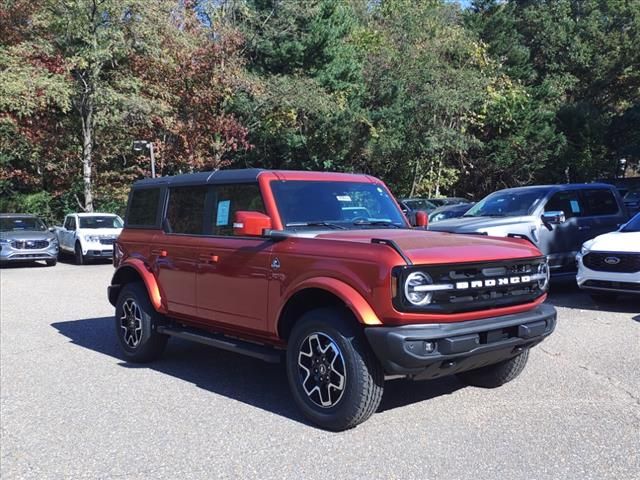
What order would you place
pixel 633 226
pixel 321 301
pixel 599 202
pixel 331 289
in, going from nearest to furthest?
1. pixel 331 289
2. pixel 321 301
3. pixel 633 226
4. pixel 599 202

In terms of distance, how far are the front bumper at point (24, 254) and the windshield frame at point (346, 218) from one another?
1573cm

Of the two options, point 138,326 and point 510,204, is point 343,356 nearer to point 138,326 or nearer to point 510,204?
point 138,326

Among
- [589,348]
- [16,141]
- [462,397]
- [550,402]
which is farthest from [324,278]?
[16,141]

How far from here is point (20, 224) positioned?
805 inches

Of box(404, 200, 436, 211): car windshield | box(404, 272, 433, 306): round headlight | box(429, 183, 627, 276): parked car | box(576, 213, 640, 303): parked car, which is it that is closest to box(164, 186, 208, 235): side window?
box(404, 272, 433, 306): round headlight

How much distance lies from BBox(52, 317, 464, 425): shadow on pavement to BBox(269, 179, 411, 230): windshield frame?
4.92ft

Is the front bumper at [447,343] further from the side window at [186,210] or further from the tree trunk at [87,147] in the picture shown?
the tree trunk at [87,147]

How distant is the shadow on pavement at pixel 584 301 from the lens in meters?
9.78

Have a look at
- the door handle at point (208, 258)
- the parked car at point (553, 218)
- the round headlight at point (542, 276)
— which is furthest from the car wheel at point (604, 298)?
the door handle at point (208, 258)

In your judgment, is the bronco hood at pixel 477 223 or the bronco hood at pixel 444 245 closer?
the bronco hood at pixel 444 245

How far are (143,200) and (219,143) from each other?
21627mm

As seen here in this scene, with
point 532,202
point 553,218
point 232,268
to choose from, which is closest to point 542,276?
point 232,268

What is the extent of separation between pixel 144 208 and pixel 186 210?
925mm

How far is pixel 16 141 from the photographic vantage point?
91.0 ft
